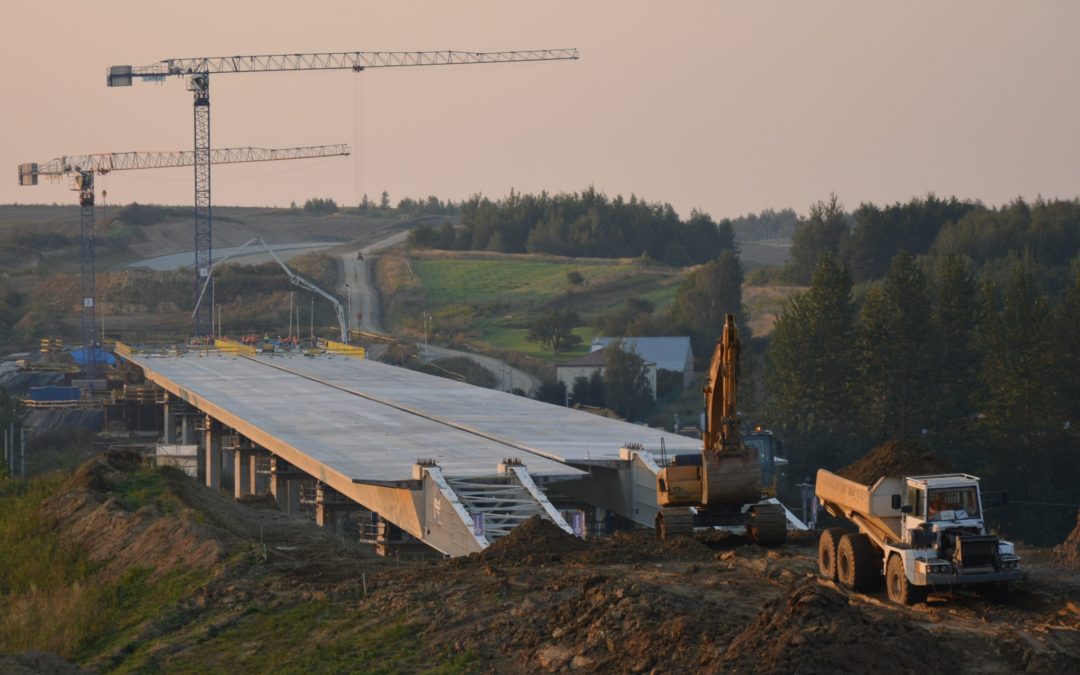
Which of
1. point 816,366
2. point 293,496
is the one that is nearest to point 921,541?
point 293,496

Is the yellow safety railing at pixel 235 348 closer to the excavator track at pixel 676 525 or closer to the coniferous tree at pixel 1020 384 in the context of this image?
the coniferous tree at pixel 1020 384

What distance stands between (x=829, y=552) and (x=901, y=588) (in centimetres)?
229

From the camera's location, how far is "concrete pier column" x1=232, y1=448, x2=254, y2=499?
239 ft

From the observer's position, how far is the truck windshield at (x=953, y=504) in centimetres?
2258

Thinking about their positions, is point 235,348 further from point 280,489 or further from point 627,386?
point 280,489

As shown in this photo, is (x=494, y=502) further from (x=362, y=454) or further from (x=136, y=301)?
(x=136, y=301)

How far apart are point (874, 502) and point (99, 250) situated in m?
176

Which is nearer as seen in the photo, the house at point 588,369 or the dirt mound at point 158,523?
the dirt mound at point 158,523

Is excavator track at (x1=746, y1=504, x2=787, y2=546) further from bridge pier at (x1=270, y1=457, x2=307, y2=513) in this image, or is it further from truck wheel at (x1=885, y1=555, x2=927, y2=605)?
bridge pier at (x1=270, y1=457, x2=307, y2=513)

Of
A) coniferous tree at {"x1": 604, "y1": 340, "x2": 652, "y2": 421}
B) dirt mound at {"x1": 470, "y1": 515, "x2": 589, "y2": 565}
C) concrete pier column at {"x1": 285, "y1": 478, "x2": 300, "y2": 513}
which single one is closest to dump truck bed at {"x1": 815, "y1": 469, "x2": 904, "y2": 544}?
dirt mound at {"x1": 470, "y1": 515, "x2": 589, "y2": 565}

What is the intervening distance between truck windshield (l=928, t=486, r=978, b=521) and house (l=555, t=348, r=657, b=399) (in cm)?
7593

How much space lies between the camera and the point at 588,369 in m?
103

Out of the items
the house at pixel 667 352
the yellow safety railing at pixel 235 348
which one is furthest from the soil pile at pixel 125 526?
the yellow safety railing at pixel 235 348

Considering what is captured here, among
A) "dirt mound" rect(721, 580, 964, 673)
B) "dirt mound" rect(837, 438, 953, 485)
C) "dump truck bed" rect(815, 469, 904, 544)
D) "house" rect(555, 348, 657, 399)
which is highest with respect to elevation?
"dirt mound" rect(837, 438, 953, 485)
